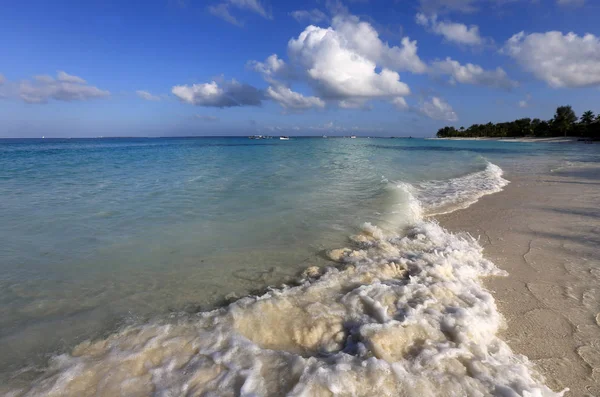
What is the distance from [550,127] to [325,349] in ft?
433

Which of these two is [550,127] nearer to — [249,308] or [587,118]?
[587,118]

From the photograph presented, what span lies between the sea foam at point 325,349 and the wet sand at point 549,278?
291mm

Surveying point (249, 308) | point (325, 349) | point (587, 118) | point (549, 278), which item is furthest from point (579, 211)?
point (587, 118)

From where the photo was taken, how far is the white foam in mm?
9813

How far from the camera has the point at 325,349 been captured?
338 centimetres

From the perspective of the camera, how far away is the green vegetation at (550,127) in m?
84.0

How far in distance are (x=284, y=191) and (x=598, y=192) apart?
11986mm

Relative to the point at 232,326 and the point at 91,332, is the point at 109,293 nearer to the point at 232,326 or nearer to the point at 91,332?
the point at 91,332

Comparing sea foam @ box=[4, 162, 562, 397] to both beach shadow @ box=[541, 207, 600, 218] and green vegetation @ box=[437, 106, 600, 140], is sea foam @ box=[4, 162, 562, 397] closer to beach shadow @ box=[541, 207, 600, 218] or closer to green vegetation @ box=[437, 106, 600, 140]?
beach shadow @ box=[541, 207, 600, 218]

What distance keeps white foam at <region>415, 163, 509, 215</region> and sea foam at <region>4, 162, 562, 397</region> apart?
5.42m

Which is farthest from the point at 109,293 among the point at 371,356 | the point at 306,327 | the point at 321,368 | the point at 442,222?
the point at 442,222

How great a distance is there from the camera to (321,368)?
293cm

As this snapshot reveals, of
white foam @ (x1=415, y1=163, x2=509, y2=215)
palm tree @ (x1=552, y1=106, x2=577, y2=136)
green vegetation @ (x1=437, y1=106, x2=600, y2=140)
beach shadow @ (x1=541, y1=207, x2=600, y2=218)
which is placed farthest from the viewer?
palm tree @ (x1=552, y1=106, x2=577, y2=136)

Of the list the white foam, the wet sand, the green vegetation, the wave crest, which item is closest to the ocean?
the wave crest
